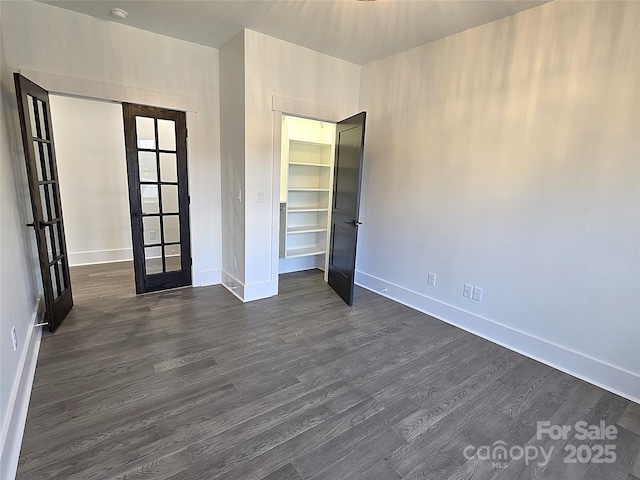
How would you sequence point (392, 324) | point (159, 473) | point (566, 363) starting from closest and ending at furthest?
1. point (159, 473)
2. point (566, 363)
3. point (392, 324)

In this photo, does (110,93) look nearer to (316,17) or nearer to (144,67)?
(144,67)

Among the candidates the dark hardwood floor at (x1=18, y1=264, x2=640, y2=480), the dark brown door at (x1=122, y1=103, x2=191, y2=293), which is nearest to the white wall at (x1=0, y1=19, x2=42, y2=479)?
the dark hardwood floor at (x1=18, y1=264, x2=640, y2=480)

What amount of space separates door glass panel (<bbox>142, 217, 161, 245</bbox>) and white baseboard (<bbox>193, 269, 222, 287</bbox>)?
0.60m

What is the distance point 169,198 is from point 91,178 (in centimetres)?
187

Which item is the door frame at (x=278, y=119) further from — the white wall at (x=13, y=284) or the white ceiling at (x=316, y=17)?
the white wall at (x=13, y=284)

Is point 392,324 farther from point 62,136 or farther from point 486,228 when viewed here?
point 62,136

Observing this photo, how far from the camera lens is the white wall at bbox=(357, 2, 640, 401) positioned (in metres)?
2.16

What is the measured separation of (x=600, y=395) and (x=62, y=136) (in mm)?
6365

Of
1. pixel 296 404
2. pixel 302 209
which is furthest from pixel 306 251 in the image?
pixel 296 404

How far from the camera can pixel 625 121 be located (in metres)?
2.10

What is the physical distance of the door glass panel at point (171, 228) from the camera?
3686 mm

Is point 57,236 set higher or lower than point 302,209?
lower

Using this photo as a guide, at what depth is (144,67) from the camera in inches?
128

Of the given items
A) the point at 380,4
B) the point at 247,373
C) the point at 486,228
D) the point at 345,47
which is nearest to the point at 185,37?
the point at 345,47
